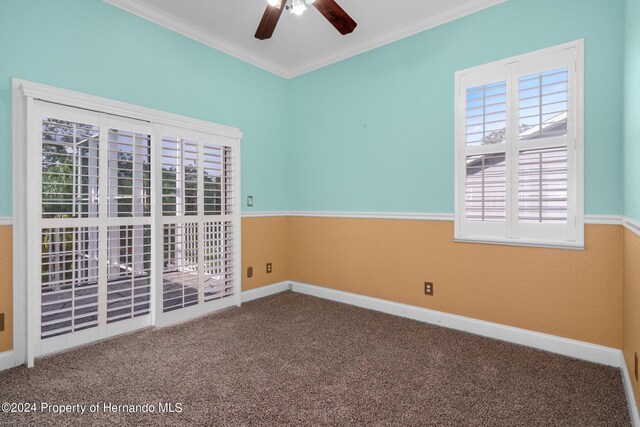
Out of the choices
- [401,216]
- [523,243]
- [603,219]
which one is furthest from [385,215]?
[603,219]

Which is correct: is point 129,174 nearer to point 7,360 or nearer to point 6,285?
point 6,285

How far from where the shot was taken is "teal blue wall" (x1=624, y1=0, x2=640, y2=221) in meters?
1.55

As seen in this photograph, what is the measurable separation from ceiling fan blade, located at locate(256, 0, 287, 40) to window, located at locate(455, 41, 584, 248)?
1.56 metres

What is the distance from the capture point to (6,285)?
6.85 ft

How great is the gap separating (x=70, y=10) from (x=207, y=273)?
2330mm

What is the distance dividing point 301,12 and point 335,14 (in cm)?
30

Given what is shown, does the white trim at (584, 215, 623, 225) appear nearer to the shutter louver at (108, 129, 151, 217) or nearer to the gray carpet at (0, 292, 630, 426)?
the gray carpet at (0, 292, 630, 426)

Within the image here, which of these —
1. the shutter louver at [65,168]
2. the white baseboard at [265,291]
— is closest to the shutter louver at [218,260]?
the white baseboard at [265,291]

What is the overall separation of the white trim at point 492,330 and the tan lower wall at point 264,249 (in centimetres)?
69

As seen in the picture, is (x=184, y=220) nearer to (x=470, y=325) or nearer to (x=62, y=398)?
(x=62, y=398)

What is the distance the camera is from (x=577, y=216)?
2.21m

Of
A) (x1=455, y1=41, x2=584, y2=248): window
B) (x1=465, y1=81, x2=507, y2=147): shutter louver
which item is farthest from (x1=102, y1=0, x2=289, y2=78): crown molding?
(x1=465, y1=81, x2=507, y2=147): shutter louver

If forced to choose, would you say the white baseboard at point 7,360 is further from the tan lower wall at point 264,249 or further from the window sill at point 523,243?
the window sill at point 523,243

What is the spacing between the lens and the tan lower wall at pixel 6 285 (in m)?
2.08
